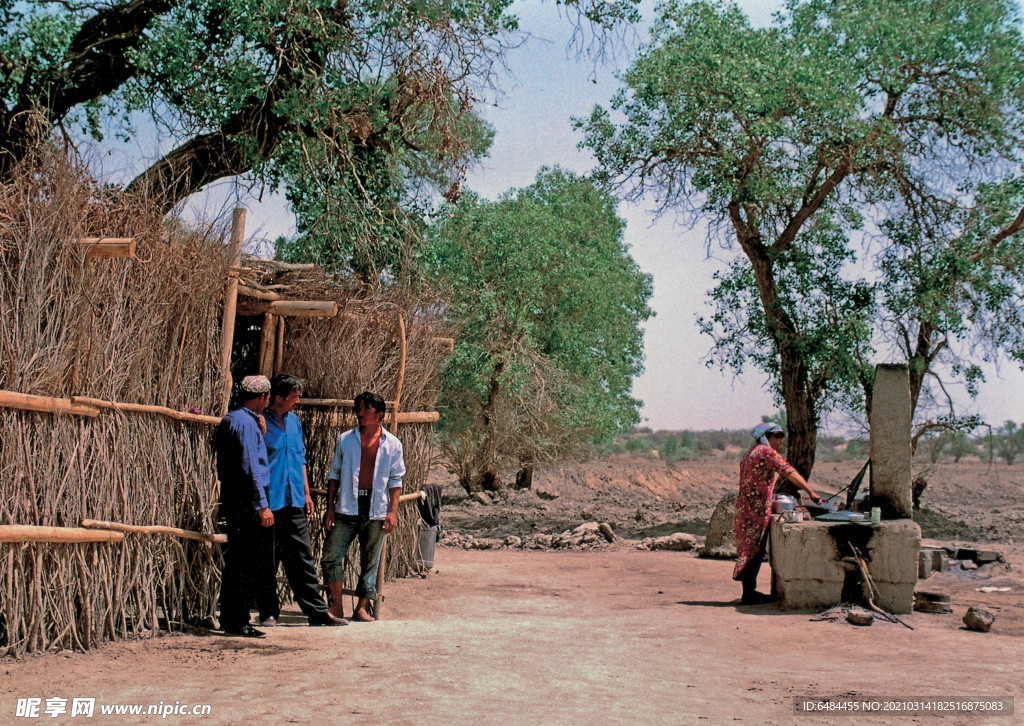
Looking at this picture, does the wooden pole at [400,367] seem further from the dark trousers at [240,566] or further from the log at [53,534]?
the log at [53,534]

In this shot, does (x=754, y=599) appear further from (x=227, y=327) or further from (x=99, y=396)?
(x=99, y=396)

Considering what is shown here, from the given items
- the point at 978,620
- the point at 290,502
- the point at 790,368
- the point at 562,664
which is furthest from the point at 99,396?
the point at 790,368

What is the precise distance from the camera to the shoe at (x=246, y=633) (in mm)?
6031

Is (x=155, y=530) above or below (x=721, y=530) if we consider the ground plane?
above

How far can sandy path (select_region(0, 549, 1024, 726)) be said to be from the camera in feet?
14.4

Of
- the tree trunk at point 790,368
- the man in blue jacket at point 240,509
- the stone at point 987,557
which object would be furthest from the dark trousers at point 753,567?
the tree trunk at point 790,368

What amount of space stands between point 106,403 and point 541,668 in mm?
2891

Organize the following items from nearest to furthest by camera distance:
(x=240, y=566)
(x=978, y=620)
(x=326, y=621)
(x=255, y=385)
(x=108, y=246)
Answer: (x=108, y=246)
(x=240, y=566)
(x=255, y=385)
(x=326, y=621)
(x=978, y=620)

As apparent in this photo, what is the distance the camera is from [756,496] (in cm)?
829

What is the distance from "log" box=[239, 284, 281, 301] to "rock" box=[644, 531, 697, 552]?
26.5 feet

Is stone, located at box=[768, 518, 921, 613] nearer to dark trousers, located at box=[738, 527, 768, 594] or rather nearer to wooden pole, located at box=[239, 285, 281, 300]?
dark trousers, located at box=[738, 527, 768, 594]

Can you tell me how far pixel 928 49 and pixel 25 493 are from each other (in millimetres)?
13430

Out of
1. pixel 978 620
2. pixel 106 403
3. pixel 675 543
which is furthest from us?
pixel 675 543

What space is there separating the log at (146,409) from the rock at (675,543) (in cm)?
860
